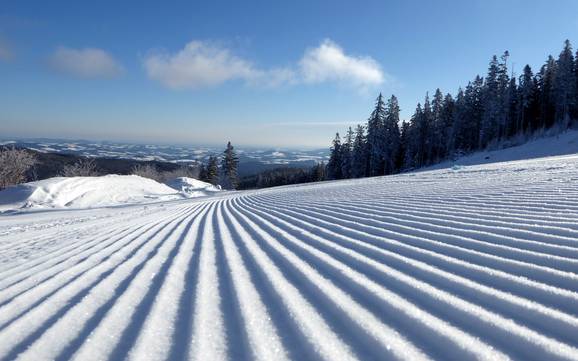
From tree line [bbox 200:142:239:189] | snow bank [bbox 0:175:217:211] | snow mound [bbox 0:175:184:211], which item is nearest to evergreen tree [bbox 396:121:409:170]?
tree line [bbox 200:142:239:189]

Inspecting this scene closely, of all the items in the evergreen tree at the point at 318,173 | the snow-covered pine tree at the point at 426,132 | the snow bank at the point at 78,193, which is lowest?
the snow bank at the point at 78,193

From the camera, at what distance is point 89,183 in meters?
23.0

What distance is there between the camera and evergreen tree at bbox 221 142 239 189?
50.8m

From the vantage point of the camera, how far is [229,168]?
50906mm

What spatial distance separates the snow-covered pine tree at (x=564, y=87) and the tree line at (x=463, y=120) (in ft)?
0.37

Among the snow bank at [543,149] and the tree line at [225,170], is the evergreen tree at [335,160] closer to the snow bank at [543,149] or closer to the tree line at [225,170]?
the tree line at [225,170]

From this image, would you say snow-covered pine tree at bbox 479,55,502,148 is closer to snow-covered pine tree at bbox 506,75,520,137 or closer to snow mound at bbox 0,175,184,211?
snow-covered pine tree at bbox 506,75,520,137

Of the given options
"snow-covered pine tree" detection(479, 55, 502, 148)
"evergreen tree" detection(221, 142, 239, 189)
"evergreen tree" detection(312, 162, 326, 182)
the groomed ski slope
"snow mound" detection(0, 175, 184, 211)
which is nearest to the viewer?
the groomed ski slope

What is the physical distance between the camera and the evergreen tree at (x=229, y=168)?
5075 centimetres

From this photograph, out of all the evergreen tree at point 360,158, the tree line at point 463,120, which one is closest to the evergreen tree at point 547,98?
the tree line at point 463,120

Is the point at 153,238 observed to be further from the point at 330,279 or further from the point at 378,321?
the point at 378,321

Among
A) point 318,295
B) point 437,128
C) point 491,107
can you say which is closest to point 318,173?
point 437,128

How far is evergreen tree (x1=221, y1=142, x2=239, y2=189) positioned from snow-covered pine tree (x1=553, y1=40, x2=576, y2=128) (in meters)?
39.3

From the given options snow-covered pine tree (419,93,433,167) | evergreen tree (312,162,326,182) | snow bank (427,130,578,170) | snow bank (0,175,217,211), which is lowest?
snow bank (0,175,217,211)
